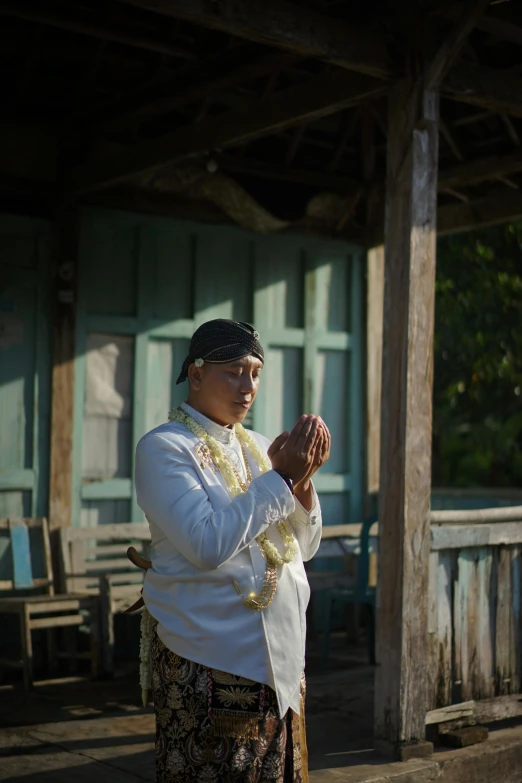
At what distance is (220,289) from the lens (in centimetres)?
735

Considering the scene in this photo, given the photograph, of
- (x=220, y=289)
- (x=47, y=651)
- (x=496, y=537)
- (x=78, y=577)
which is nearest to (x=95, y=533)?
(x=78, y=577)

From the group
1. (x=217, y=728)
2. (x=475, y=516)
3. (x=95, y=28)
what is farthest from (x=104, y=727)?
(x=95, y=28)

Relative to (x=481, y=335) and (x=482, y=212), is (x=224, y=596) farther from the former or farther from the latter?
(x=481, y=335)

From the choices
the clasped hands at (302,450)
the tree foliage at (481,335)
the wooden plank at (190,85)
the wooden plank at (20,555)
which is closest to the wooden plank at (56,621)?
the wooden plank at (20,555)

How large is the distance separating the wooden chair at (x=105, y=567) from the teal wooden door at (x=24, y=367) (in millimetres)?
319

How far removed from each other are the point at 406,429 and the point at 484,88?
179 centimetres

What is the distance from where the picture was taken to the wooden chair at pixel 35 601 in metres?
6.08

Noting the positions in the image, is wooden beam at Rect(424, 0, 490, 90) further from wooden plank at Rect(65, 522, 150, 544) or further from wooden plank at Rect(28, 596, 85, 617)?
wooden plank at Rect(28, 596, 85, 617)

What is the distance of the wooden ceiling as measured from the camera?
15.5 feet

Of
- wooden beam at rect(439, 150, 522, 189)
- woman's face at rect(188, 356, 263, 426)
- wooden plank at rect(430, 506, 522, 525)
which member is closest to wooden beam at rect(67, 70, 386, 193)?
wooden beam at rect(439, 150, 522, 189)

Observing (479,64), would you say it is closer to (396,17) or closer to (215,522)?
(396,17)

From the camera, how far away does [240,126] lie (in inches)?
223

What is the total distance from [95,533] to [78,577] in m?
0.31

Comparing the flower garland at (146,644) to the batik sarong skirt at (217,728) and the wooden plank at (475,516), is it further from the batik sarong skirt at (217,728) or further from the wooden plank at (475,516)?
the wooden plank at (475,516)
